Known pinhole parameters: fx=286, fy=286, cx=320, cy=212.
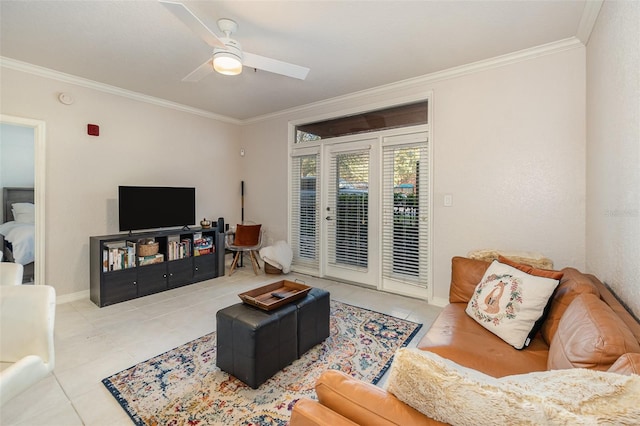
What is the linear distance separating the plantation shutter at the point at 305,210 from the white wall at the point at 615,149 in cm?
306

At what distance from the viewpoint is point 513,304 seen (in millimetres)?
1746

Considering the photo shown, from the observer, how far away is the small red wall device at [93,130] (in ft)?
11.6

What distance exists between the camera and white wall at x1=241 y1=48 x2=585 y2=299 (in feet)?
8.49

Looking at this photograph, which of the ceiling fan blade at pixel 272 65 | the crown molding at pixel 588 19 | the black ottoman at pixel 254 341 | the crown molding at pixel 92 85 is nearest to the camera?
the black ottoman at pixel 254 341

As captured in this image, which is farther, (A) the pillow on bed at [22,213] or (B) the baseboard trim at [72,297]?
(A) the pillow on bed at [22,213]

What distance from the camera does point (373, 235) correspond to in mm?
3852

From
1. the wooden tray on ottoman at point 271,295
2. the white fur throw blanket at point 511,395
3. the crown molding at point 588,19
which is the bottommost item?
the wooden tray on ottoman at point 271,295

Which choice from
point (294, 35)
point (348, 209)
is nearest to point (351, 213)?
point (348, 209)

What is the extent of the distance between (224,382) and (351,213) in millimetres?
2662

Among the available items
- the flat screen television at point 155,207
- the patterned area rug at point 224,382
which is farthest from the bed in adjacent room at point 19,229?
the patterned area rug at point 224,382

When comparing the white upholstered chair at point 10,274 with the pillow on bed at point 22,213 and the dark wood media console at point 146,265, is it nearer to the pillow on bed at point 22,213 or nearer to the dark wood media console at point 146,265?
the dark wood media console at point 146,265

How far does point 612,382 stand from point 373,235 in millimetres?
3170

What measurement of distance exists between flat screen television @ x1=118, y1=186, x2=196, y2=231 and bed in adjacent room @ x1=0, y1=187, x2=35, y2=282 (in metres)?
1.57

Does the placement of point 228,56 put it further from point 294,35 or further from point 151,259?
point 151,259
